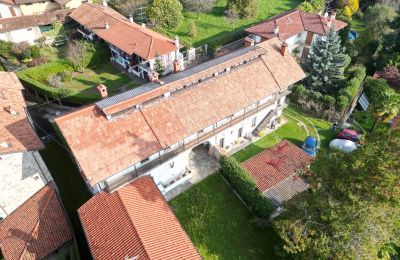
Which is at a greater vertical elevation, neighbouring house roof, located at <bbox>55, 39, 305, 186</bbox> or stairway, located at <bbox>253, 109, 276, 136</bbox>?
neighbouring house roof, located at <bbox>55, 39, 305, 186</bbox>

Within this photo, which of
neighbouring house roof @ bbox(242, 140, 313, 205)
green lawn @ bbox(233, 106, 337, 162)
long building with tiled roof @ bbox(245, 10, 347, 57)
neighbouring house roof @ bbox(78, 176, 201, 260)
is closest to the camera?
neighbouring house roof @ bbox(78, 176, 201, 260)

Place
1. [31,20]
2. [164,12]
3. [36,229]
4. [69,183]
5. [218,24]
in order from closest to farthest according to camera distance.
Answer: [36,229] < [69,183] < [31,20] < [164,12] < [218,24]

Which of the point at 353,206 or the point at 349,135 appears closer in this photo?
the point at 353,206

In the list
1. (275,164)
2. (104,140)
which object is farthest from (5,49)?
(275,164)

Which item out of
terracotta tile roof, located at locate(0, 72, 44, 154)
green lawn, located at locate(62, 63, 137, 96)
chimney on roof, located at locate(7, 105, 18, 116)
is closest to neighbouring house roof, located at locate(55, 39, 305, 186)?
terracotta tile roof, located at locate(0, 72, 44, 154)

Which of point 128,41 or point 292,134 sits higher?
point 128,41

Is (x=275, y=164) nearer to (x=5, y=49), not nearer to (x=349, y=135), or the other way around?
(x=349, y=135)

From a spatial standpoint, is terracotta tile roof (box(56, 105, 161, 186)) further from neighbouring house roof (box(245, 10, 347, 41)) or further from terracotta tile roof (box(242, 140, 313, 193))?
neighbouring house roof (box(245, 10, 347, 41))

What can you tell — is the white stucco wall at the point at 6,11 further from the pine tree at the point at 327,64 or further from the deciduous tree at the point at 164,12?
the pine tree at the point at 327,64
